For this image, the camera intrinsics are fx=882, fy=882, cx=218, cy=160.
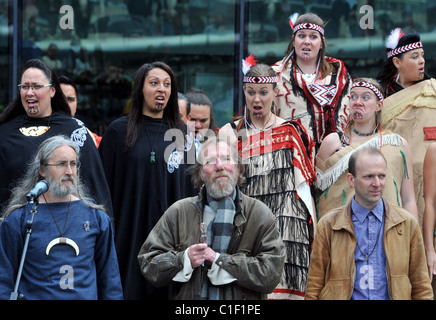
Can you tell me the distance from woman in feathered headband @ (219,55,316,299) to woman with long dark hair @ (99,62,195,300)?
1.45 feet

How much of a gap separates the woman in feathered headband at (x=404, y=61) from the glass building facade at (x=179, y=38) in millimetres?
2855

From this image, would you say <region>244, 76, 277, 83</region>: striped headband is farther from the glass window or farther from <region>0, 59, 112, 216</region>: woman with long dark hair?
the glass window

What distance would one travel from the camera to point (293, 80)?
691 centimetres

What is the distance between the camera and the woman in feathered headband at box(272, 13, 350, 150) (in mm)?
6828

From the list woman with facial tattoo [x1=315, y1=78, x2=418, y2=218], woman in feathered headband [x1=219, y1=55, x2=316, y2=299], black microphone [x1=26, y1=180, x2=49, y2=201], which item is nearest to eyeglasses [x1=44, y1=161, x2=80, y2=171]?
black microphone [x1=26, y1=180, x2=49, y2=201]

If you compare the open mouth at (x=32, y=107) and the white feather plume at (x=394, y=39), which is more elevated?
the white feather plume at (x=394, y=39)

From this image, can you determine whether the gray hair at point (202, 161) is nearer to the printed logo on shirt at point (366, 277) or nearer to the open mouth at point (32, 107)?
the printed logo on shirt at point (366, 277)

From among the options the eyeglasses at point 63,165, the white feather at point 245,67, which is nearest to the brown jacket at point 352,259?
the eyeglasses at point 63,165

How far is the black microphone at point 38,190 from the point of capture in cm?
486

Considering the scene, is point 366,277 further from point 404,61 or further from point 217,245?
point 404,61

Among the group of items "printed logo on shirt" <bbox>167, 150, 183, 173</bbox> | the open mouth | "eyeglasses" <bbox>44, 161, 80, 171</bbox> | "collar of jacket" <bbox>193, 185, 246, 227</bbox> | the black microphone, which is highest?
A: the open mouth

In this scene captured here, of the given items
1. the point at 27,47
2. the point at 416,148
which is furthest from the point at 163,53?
the point at 416,148

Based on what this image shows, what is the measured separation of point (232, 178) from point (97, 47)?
5040 millimetres
